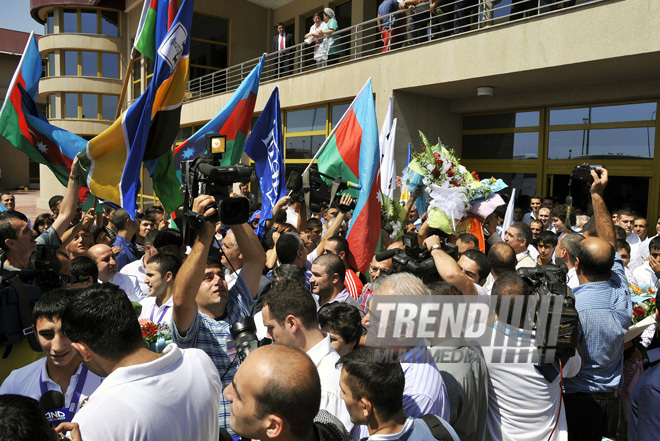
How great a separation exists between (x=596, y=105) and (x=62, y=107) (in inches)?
1033

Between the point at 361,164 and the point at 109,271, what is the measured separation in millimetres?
3229

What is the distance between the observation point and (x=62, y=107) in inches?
1091

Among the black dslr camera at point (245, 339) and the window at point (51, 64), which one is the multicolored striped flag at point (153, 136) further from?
the window at point (51, 64)

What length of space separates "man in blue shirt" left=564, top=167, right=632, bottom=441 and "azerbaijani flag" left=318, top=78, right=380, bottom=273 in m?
2.66

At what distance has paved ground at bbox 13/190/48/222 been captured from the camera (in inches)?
992

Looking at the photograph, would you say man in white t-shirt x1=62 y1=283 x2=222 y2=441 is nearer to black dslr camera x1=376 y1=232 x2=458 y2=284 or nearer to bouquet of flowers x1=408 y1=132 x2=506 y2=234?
black dslr camera x1=376 y1=232 x2=458 y2=284

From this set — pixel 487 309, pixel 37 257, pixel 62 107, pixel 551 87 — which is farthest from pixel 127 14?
pixel 487 309

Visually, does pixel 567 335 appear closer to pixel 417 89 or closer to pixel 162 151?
pixel 162 151

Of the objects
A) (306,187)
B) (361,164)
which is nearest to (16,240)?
(306,187)

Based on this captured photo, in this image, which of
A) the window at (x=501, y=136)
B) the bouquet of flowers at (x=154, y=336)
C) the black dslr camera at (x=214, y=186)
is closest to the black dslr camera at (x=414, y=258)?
the black dslr camera at (x=214, y=186)

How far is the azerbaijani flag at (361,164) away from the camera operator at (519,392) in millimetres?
3010

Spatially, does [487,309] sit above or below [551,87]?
below

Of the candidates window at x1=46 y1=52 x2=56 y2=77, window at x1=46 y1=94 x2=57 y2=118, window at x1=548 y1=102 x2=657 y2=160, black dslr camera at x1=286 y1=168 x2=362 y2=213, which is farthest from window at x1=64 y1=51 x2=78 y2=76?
black dslr camera at x1=286 y1=168 x2=362 y2=213

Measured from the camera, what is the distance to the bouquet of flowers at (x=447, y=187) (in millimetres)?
5508
